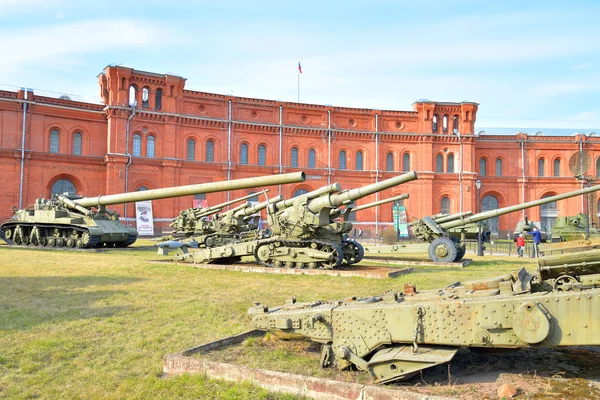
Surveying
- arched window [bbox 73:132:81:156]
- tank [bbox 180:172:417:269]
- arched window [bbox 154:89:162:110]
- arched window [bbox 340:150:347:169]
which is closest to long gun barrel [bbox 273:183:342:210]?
tank [bbox 180:172:417:269]

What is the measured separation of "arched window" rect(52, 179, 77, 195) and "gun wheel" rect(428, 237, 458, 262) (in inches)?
1082

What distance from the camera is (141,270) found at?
1350 centimetres

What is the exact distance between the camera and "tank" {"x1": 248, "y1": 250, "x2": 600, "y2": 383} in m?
4.17

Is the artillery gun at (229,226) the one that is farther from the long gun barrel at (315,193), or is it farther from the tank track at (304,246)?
the tank track at (304,246)

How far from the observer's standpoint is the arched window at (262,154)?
41594 mm

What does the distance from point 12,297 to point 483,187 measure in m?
44.1

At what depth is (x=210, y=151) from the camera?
40094 millimetres

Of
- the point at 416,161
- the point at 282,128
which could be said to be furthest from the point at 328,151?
the point at 416,161

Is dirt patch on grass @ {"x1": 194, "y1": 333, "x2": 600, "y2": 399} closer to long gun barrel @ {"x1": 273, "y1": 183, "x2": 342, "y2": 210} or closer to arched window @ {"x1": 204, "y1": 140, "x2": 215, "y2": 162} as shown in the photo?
long gun barrel @ {"x1": 273, "y1": 183, "x2": 342, "y2": 210}

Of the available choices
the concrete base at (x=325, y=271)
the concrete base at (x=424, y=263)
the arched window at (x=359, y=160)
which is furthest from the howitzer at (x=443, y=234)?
the arched window at (x=359, y=160)

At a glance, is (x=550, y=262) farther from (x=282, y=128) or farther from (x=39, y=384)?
(x=282, y=128)

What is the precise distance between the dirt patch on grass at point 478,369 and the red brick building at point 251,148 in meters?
32.1

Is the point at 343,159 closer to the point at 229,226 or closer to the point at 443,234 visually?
the point at 229,226

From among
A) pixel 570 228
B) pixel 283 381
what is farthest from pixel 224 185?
pixel 570 228
